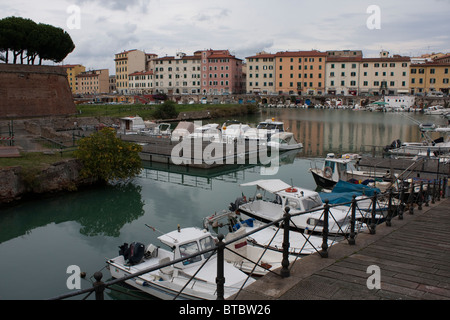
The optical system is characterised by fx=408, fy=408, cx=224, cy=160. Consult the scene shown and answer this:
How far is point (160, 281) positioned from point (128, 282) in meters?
1.41

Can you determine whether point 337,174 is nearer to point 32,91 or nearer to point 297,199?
point 297,199

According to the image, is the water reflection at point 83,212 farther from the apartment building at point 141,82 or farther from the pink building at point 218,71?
the apartment building at point 141,82

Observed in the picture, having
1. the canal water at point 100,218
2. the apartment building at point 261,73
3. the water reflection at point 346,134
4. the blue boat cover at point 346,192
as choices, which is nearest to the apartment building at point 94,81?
the apartment building at point 261,73

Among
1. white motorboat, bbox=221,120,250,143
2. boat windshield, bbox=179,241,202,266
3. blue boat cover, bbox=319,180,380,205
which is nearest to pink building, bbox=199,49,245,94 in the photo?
white motorboat, bbox=221,120,250,143

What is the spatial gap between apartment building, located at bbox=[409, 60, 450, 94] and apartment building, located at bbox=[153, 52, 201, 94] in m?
51.9

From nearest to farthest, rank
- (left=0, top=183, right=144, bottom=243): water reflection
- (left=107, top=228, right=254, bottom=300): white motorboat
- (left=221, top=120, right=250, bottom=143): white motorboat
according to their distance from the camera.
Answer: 1. (left=107, top=228, right=254, bottom=300): white motorboat
2. (left=0, top=183, right=144, bottom=243): water reflection
3. (left=221, top=120, right=250, bottom=143): white motorboat

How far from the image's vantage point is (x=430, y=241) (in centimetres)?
799

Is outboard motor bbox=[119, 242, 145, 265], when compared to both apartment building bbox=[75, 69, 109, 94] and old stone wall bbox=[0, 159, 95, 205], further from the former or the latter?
apartment building bbox=[75, 69, 109, 94]

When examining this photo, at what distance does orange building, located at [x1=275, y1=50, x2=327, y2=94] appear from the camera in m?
98.0

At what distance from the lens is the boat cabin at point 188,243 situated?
11.7 metres

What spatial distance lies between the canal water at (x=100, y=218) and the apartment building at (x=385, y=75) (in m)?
70.9

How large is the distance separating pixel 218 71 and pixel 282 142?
6862 centimetres

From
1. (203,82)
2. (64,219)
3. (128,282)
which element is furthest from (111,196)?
(203,82)

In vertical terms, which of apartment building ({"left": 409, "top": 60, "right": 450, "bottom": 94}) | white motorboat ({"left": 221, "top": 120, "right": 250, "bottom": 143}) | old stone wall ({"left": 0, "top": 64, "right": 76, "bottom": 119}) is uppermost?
apartment building ({"left": 409, "top": 60, "right": 450, "bottom": 94})
